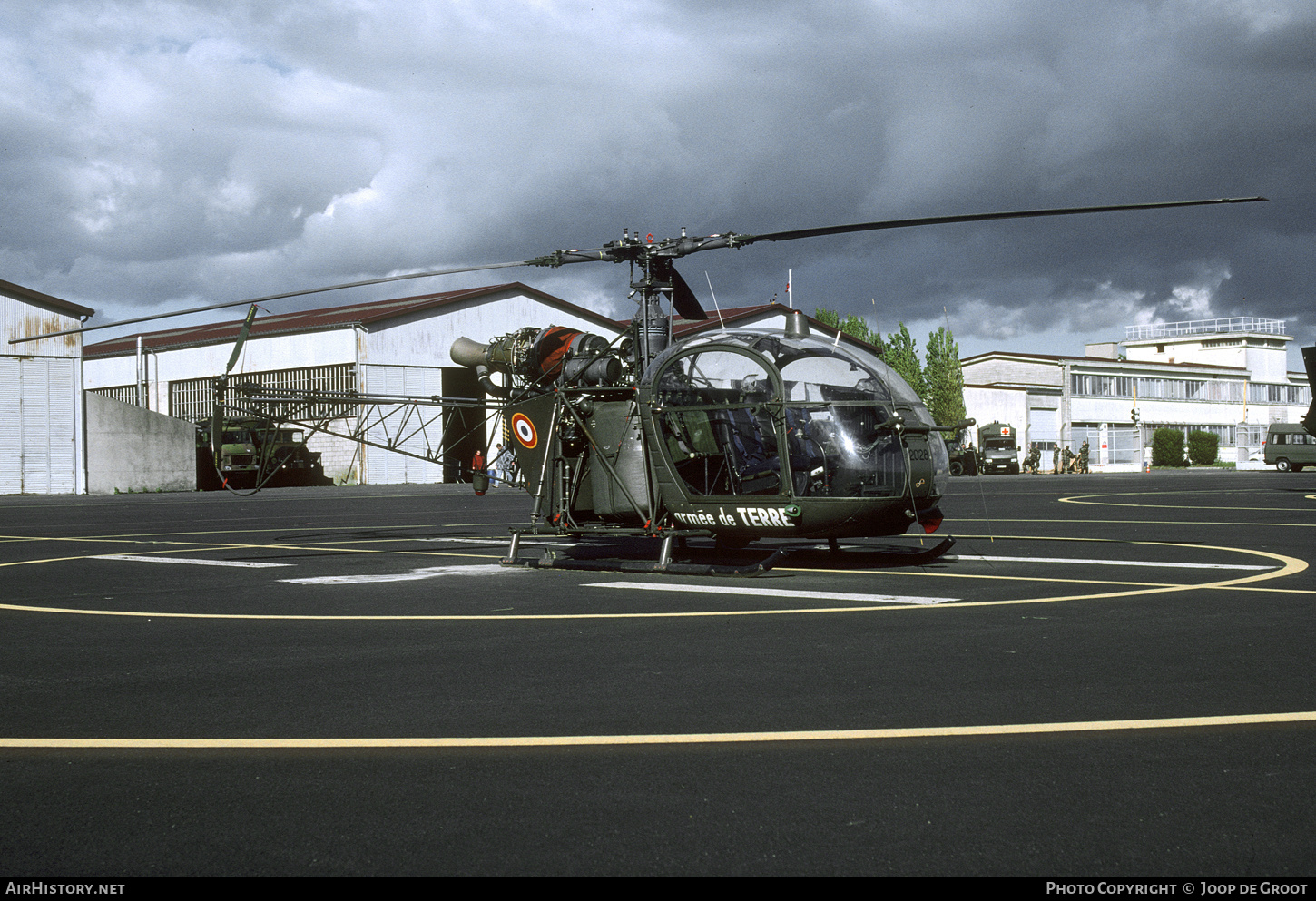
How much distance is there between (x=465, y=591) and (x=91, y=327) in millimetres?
5138

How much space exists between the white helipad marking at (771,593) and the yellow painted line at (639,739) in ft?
15.6

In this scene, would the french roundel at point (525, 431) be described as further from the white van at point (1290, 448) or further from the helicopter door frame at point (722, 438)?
the white van at point (1290, 448)

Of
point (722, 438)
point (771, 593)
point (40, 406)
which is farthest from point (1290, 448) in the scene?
point (771, 593)

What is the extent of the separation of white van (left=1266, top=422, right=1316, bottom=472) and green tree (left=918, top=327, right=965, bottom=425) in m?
18.0

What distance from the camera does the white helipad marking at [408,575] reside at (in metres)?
12.6

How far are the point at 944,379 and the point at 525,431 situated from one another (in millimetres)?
66492

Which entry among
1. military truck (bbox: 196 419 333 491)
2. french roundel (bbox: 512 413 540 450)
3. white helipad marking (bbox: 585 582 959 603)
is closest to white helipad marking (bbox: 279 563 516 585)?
french roundel (bbox: 512 413 540 450)

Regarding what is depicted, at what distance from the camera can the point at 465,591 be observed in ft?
38.0

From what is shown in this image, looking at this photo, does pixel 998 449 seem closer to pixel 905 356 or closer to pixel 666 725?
pixel 905 356

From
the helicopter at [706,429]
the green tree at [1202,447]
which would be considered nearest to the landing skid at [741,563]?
the helicopter at [706,429]

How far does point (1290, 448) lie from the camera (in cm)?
6675

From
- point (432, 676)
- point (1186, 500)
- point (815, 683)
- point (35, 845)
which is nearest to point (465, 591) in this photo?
point (432, 676)

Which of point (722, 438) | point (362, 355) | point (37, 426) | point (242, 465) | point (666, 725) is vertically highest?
point (362, 355)

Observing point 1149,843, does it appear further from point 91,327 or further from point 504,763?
point 91,327
